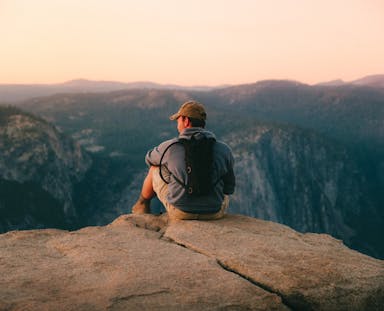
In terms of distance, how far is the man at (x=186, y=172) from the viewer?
9016 mm

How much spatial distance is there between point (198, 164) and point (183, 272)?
3233 millimetres

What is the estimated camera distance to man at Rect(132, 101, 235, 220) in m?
9.02

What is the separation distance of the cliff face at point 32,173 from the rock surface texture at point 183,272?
91393 millimetres

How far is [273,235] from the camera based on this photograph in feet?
28.3

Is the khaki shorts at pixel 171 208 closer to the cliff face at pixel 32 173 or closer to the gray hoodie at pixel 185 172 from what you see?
Answer: the gray hoodie at pixel 185 172

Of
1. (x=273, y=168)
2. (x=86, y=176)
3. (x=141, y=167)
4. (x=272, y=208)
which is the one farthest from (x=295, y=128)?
(x=86, y=176)

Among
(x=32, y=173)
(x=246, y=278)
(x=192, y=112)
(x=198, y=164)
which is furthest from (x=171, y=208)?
(x=32, y=173)

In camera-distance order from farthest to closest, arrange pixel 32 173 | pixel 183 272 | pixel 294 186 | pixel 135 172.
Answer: pixel 294 186
pixel 135 172
pixel 32 173
pixel 183 272

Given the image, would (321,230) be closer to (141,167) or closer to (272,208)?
(272,208)

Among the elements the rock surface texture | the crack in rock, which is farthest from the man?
the crack in rock

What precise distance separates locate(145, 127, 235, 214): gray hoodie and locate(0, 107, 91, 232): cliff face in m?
90.4

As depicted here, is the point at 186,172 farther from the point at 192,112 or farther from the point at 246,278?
the point at 246,278

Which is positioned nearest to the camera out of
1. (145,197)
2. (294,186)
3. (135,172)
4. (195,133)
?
(195,133)

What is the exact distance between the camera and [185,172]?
8.89 meters
